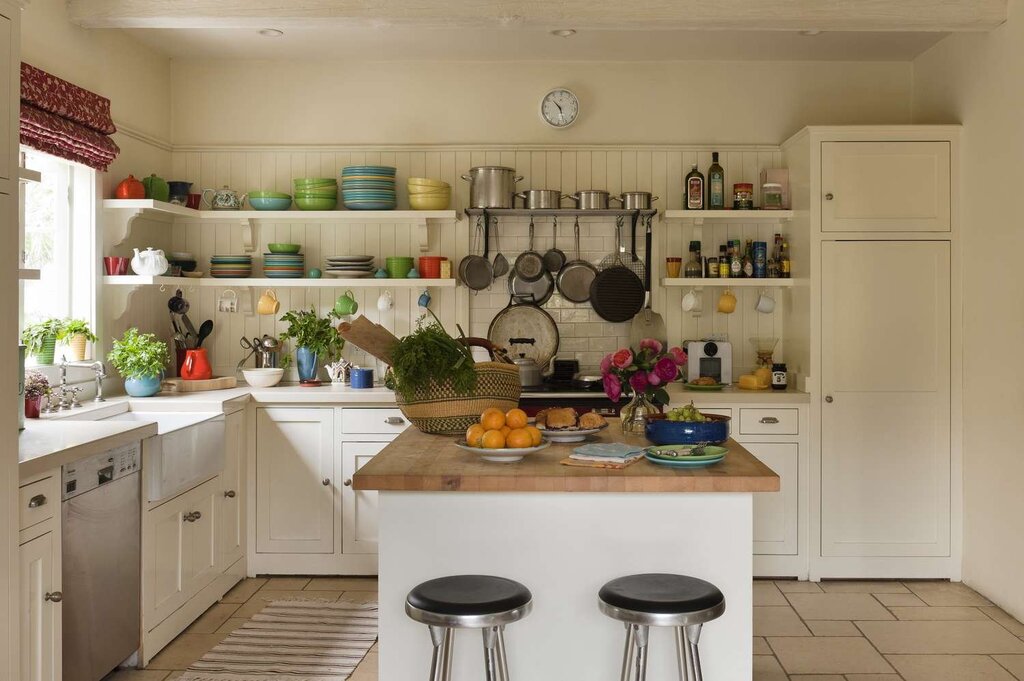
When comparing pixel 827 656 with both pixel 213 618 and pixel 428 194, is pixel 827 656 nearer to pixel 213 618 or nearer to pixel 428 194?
pixel 213 618

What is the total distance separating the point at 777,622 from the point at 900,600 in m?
0.74

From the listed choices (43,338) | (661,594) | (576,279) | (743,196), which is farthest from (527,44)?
(661,594)

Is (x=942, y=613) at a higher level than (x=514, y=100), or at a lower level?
lower

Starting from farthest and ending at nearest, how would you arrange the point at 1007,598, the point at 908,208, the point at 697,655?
the point at 908,208, the point at 1007,598, the point at 697,655

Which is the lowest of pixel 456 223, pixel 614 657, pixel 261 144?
pixel 614 657

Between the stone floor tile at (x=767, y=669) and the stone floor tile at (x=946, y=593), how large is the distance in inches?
46.6

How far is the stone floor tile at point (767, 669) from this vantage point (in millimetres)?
3520

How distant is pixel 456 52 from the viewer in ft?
17.3

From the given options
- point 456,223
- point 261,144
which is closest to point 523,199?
point 456,223

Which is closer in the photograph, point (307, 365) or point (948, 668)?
point (948, 668)

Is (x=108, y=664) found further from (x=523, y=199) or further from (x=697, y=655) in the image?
(x=523, y=199)

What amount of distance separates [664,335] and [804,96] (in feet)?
5.12

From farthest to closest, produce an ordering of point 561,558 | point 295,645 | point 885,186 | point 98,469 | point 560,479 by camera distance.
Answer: point 885,186 → point 295,645 → point 98,469 → point 561,558 → point 560,479

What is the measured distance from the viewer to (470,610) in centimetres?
220
